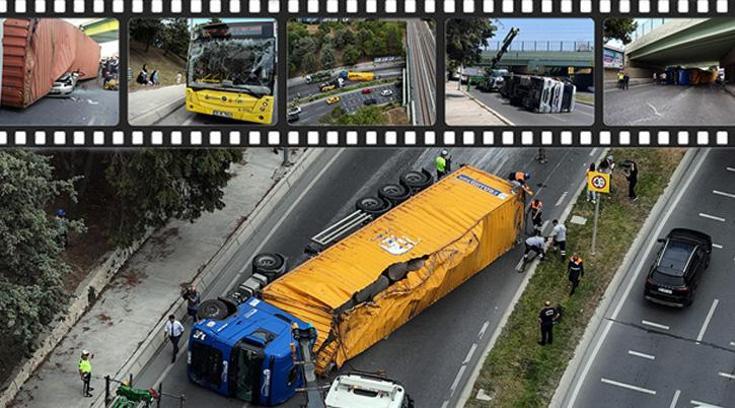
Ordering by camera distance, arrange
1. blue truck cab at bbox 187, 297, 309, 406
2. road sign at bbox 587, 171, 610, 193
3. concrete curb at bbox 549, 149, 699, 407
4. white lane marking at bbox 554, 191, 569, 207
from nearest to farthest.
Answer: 1. blue truck cab at bbox 187, 297, 309, 406
2. concrete curb at bbox 549, 149, 699, 407
3. road sign at bbox 587, 171, 610, 193
4. white lane marking at bbox 554, 191, 569, 207

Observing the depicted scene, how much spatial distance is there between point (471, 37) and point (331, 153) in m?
26.8

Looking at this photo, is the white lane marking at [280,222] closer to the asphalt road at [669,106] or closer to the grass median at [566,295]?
the grass median at [566,295]

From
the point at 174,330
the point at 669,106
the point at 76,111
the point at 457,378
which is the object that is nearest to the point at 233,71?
the point at 76,111

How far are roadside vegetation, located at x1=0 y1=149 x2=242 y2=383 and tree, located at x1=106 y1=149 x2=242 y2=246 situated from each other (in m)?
0.03

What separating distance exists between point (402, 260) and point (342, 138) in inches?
674

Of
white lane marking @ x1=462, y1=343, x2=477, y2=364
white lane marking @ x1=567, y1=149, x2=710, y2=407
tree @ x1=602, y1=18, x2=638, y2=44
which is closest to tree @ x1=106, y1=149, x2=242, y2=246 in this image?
white lane marking @ x1=462, y1=343, x2=477, y2=364

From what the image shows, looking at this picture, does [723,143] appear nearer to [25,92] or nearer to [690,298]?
[25,92]

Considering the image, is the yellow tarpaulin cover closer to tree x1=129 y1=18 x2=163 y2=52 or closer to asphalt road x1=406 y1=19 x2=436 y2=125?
asphalt road x1=406 y1=19 x2=436 y2=125

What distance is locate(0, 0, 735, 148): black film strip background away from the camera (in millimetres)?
23609

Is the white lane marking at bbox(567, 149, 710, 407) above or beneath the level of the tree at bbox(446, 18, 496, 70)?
beneath

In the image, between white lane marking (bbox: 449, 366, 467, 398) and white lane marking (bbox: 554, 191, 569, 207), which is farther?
white lane marking (bbox: 554, 191, 569, 207)

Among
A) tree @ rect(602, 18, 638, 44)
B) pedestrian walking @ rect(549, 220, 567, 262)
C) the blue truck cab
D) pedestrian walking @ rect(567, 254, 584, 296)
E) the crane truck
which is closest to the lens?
tree @ rect(602, 18, 638, 44)

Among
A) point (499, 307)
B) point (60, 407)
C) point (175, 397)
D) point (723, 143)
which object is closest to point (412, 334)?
point (499, 307)

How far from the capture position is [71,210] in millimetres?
47281
